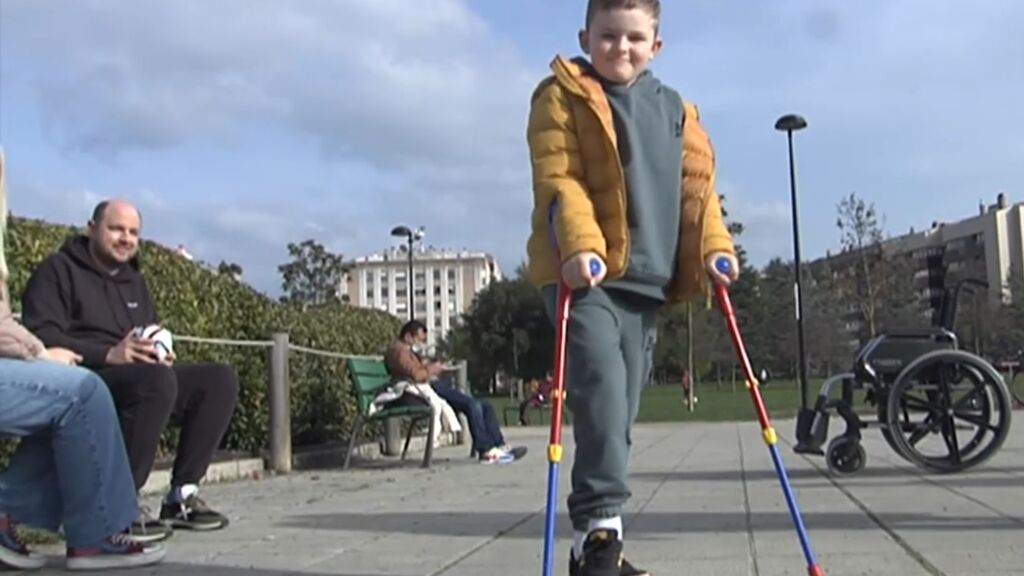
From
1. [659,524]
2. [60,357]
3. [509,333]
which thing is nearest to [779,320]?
[509,333]

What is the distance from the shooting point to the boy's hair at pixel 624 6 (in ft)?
11.8

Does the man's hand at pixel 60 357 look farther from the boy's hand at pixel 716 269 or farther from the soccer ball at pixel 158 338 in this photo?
the boy's hand at pixel 716 269

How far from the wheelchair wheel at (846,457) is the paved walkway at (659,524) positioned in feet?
0.46

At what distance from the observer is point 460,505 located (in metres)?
6.73

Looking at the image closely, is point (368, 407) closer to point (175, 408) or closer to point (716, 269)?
point (175, 408)

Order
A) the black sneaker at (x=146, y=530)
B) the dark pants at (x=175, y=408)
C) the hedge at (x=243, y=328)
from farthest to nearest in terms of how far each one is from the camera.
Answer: the hedge at (x=243, y=328) < the dark pants at (x=175, y=408) < the black sneaker at (x=146, y=530)

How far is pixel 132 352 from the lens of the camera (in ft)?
17.0

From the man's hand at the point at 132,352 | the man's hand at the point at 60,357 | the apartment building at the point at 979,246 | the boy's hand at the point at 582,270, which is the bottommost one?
the man's hand at the point at 60,357

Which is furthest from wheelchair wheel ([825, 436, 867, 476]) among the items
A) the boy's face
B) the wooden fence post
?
the boy's face

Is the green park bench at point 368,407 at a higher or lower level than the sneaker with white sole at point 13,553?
higher

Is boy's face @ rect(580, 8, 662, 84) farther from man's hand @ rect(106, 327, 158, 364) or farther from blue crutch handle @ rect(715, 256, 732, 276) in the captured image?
man's hand @ rect(106, 327, 158, 364)

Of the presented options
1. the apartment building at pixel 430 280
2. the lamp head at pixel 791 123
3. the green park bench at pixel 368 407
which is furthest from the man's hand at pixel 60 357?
the apartment building at pixel 430 280

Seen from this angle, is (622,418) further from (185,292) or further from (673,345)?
(673,345)

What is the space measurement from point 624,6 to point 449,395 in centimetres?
767
